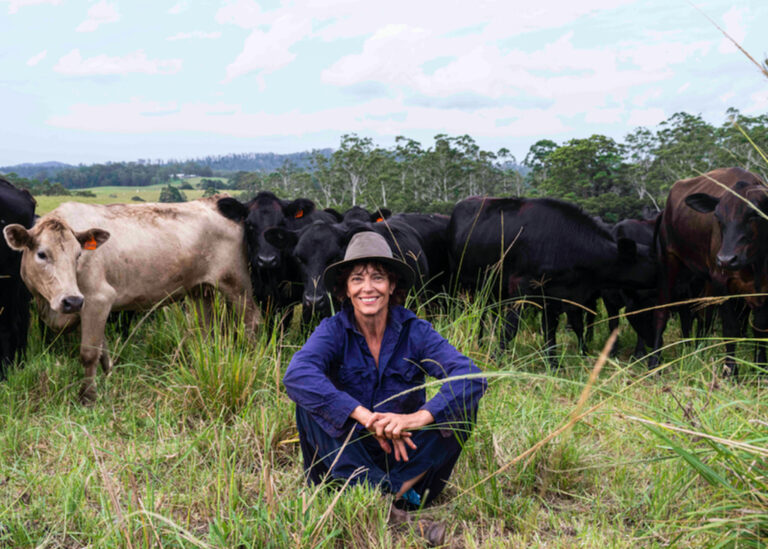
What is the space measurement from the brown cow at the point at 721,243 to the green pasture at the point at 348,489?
180cm

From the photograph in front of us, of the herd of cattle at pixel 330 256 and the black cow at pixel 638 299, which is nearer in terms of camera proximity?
the herd of cattle at pixel 330 256

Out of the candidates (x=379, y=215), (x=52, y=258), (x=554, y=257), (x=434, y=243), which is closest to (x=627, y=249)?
(x=554, y=257)

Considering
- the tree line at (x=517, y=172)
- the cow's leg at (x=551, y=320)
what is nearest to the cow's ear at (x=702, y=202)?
the cow's leg at (x=551, y=320)

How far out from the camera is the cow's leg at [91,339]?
16.5 feet

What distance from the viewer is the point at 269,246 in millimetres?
6457

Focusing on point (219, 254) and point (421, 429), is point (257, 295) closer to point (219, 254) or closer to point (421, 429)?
point (219, 254)

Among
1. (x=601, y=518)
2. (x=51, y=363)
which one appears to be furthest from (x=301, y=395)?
(x=51, y=363)

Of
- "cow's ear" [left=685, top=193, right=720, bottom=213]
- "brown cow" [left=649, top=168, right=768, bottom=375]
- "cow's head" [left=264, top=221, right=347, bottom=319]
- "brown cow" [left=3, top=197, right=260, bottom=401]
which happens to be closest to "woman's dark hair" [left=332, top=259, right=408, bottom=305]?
"cow's head" [left=264, top=221, right=347, bottom=319]

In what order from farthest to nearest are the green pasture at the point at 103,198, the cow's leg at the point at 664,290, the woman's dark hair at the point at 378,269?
the green pasture at the point at 103,198
the cow's leg at the point at 664,290
the woman's dark hair at the point at 378,269

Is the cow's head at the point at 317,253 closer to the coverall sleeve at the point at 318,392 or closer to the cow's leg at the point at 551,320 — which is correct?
the coverall sleeve at the point at 318,392

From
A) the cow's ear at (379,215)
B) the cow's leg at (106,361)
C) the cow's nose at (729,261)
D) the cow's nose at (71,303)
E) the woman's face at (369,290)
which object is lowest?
the cow's leg at (106,361)

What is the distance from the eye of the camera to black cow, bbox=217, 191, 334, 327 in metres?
6.73

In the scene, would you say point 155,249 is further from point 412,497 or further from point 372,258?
point 412,497

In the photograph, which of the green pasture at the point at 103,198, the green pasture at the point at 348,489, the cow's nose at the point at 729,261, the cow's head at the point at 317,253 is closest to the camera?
the green pasture at the point at 348,489
